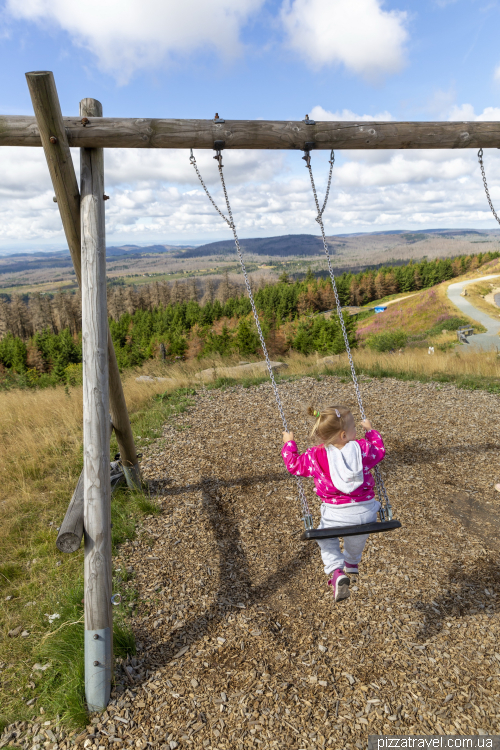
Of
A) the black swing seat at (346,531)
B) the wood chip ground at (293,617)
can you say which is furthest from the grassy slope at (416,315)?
the black swing seat at (346,531)

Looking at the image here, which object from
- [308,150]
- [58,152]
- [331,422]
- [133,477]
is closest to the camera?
[331,422]

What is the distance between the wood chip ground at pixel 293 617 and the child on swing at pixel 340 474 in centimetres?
57

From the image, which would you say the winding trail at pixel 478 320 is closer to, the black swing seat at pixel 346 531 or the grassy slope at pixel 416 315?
the grassy slope at pixel 416 315

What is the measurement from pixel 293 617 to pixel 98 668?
1.47m

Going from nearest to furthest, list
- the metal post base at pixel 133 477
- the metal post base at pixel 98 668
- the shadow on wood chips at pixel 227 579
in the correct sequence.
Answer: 1. the metal post base at pixel 98 668
2. the shadow on wood chips at pixel 227 579
3. the metal post base at pixel 133 477

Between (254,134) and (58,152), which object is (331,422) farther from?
(58,152)

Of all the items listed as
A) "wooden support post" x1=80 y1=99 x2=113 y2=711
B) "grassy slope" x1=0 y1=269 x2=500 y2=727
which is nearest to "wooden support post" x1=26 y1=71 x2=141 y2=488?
"wooden support post" x1=80 y1=99 x2=113 y2=711

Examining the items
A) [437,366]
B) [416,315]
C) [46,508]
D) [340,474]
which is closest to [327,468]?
[340,474]

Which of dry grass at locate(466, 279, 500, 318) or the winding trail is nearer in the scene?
the winding trail

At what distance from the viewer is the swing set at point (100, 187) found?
2.78 meters

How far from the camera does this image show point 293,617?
11.0 ft

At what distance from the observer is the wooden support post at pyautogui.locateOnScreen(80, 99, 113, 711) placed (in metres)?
2.75

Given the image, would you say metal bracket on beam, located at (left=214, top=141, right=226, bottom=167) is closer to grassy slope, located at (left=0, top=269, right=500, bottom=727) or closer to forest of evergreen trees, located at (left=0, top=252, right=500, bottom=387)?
grassy slope, located at (left=0, top=269, right=500, bottom=727)

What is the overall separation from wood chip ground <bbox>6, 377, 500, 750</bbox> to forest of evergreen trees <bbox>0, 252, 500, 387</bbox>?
56.1 ft
